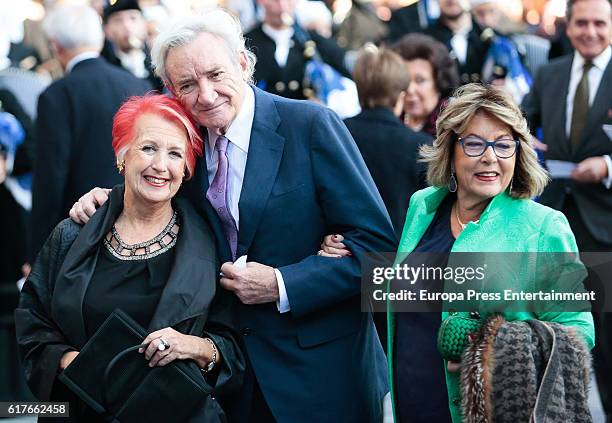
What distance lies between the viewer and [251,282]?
4.17 meters

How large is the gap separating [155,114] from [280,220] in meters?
0.62

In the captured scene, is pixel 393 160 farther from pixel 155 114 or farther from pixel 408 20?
pixel 408 20

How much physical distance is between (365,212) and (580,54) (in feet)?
9.86

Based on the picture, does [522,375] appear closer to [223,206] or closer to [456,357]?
[456,357]

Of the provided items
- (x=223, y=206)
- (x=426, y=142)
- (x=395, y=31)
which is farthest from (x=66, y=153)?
(x=395, y=31)

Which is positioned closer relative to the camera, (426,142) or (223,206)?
(223,206)

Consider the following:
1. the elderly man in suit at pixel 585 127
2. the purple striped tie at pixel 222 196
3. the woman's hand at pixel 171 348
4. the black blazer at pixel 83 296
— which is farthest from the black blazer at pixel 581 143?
the woman's hand at pixel 171 348

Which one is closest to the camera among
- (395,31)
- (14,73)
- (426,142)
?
(426,142)

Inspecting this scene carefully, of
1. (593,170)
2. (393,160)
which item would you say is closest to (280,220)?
(393,160)

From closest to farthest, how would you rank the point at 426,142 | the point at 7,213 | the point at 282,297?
the point at 282,297
the point at 426,142
the point at 7,213

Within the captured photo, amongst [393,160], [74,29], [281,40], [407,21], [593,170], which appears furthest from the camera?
[407,21]

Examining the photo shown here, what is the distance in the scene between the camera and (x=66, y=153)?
21.4 feet

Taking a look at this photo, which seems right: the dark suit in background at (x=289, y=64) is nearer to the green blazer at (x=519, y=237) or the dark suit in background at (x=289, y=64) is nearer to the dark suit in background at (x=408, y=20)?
the dark suit in background at (x=408, y=20)

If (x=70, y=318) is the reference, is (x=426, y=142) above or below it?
above
